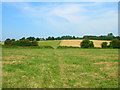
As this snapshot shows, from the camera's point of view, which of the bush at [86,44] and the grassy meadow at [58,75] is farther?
the bush at [86,44]

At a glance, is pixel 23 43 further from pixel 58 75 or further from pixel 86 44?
pixel 58 75

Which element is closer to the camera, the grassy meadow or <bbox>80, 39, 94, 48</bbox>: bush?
the grassy meadow

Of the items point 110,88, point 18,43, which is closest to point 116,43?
point 18,43

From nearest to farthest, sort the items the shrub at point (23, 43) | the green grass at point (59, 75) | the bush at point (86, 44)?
the green grass at point (59, 75) < the shrub at point (23, 43) < the bush at point (86, 44)

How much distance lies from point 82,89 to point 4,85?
3.75 m

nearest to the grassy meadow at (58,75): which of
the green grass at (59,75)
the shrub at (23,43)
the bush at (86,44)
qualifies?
the green grass at (59,75)

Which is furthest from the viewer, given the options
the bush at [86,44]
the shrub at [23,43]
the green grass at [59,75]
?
the bush at [86,44]

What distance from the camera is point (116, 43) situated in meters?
63.5

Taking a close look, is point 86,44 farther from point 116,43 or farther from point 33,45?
point 33,45

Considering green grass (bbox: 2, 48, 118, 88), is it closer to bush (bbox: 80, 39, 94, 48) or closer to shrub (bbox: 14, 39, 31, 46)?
shrub (bbox: 14, 39, 31, 46)

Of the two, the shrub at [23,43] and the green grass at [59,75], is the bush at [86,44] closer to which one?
the shrub at [23,43]

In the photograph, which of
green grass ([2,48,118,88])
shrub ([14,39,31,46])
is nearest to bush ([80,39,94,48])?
shrub ([14,39,31,46])

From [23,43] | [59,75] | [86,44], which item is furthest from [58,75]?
[86,44]

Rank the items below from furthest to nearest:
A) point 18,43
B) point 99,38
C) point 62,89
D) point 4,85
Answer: point 99,38
point 18,43
point 4,85
point 62,89
